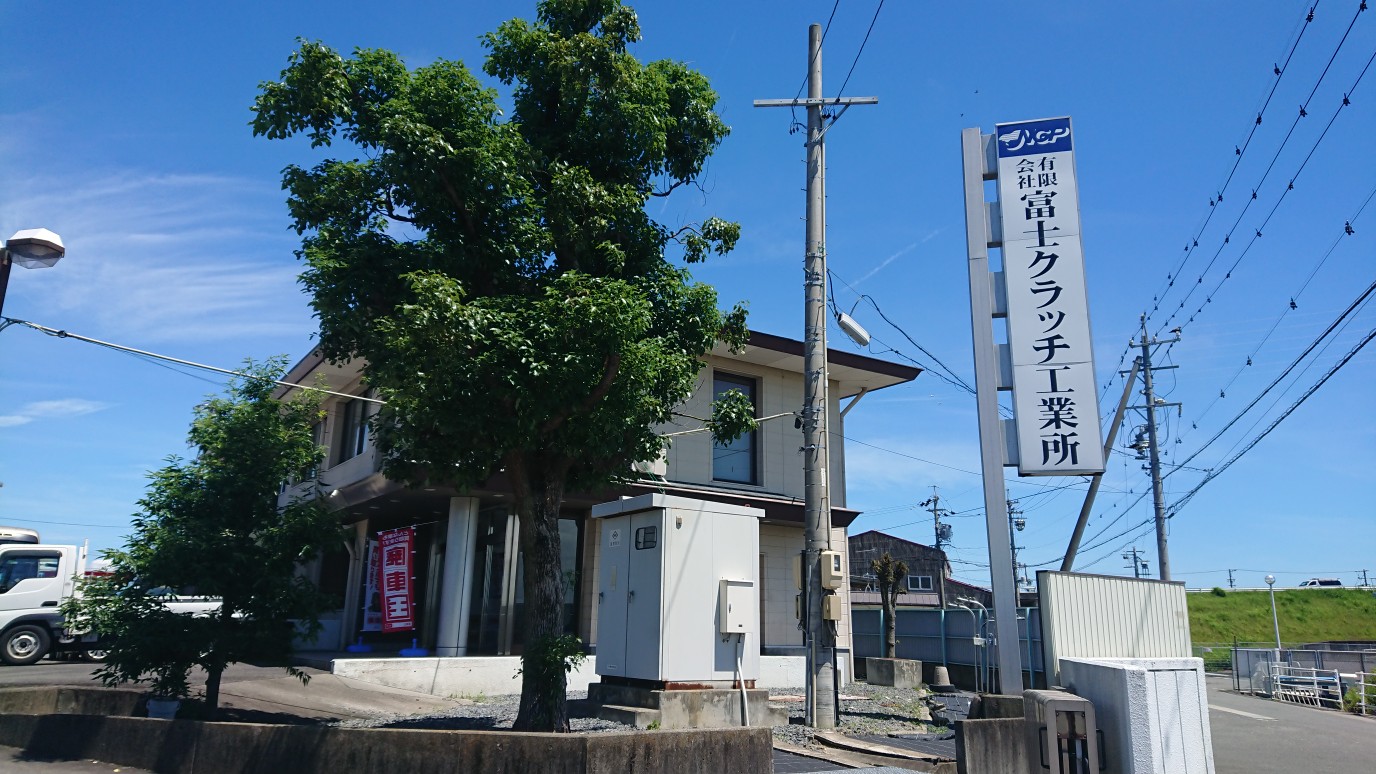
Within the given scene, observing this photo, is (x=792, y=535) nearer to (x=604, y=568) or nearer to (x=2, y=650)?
(x=604, y=568)

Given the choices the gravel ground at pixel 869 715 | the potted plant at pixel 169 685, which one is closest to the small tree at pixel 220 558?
the potted plant at pixel 169 685

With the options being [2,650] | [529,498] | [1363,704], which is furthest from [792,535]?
[2,650]

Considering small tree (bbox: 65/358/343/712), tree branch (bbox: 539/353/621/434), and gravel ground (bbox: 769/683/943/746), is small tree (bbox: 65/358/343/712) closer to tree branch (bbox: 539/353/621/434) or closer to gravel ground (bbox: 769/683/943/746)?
tree branch (bbox: 539/353/621/434)

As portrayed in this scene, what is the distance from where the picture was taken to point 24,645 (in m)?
17.2

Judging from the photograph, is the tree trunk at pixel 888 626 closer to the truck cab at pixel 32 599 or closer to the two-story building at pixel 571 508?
the two-story building at pixel 571 508

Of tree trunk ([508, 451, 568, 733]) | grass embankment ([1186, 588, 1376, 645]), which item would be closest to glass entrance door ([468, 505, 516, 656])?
tree trunk ([508, 451, 568, 733])

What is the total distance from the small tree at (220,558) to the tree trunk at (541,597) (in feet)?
9.99

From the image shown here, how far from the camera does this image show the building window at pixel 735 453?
1878 centimetres

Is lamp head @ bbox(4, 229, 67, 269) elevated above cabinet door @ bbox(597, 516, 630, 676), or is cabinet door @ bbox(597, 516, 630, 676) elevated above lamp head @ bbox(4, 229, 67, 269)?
lamp head @ bbox(4, 229, 67, 269)

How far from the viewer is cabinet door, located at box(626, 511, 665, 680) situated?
393 inches

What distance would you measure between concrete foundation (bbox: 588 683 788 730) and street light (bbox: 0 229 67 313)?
23.6ft

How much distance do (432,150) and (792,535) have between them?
44.1ft

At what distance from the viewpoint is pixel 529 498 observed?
8758 mm

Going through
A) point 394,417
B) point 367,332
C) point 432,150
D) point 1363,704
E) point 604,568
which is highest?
point 432,150
